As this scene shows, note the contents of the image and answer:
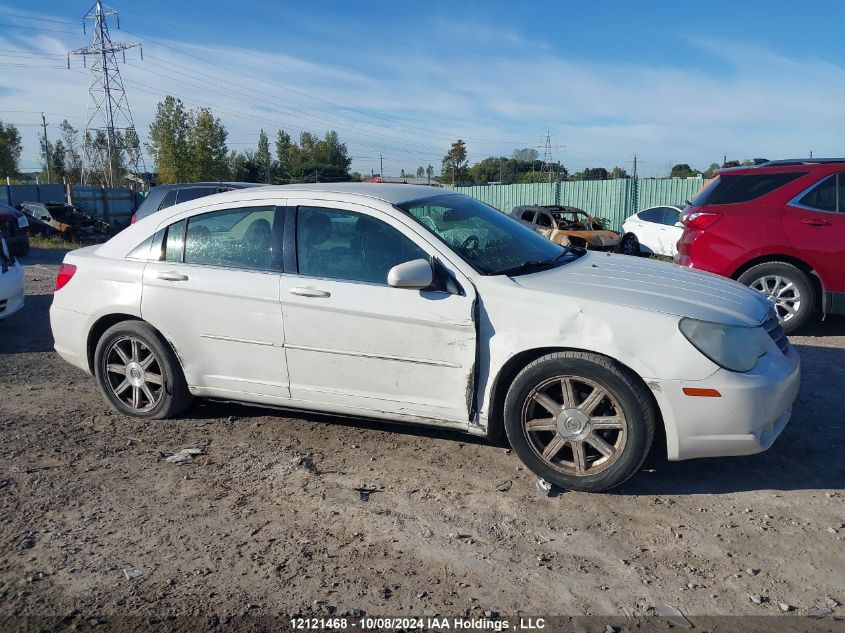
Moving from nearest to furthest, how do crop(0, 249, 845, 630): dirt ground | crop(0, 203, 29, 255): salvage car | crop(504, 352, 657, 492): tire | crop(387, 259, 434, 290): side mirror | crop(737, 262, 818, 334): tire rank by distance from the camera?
crop(0, 249, 845, 630): dirt ground → crop(504, 352, 657, 492): tire → crop(387, 259, 434, 290): side mirror → crop(737, 262, 818, 334): tire → crop(0, 203, 29, 255): salvage car

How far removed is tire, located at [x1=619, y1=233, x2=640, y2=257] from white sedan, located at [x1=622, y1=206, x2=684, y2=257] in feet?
0.37

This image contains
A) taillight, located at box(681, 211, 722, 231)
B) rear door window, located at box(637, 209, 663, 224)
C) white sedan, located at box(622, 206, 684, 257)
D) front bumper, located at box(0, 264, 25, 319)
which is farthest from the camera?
rear door window, located at box(637, 209, 663, 224)

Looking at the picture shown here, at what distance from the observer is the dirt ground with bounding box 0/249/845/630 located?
9.57 feet

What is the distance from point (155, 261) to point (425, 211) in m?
1.97

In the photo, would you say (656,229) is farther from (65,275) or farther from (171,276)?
(65,275)

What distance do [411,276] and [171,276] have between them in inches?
73.4

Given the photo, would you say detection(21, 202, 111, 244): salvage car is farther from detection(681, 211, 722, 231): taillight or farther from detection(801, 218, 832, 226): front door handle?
detection(801, 218, 832, 226): front door handle

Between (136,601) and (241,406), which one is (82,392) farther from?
(136,601)

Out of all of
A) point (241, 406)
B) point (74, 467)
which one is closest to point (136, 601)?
point (74, 467)

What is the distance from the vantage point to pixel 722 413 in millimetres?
3523

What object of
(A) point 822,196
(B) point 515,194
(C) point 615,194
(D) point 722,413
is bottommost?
(D) point 722,413

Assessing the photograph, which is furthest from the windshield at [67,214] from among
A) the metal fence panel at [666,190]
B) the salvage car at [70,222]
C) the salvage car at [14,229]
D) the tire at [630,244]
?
the metal fence panel at [666,190]

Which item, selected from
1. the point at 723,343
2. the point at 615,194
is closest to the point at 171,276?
the point at 723,343

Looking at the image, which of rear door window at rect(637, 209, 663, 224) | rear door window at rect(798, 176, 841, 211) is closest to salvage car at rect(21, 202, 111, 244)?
rear door window at rect(637, 209, 663, 224)
